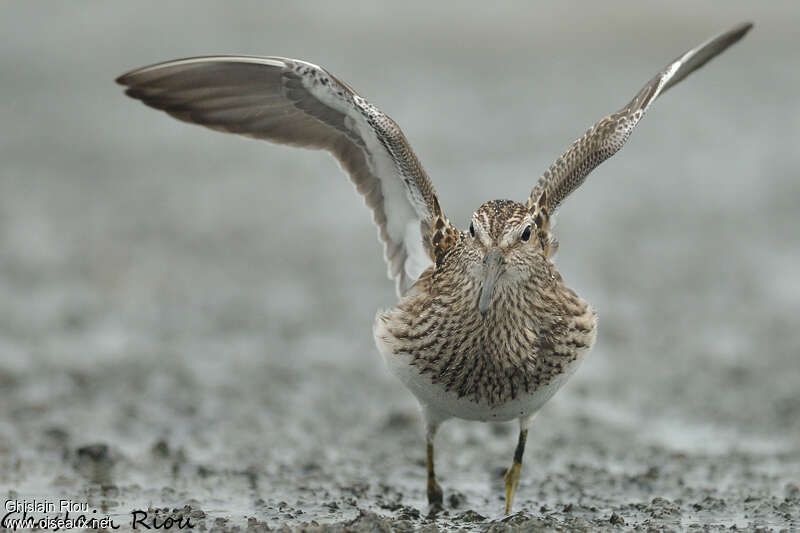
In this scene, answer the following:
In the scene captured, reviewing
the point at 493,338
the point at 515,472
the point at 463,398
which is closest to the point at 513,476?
Answer: the point at 515,472

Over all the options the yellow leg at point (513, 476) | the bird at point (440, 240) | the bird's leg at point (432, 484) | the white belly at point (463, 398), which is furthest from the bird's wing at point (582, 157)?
the bird's leg at point (432, 484)

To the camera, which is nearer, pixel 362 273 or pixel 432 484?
pixel 432 484

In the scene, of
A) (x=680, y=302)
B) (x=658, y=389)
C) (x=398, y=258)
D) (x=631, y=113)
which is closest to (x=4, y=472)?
(x=398, y=258)

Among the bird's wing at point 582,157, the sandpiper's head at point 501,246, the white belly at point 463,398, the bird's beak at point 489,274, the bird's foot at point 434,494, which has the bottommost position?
the bird's foot at point 434,494

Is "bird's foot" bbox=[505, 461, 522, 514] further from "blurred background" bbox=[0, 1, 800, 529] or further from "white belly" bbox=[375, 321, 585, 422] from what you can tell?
"white belly" bbox=[375, 321, 585, 422]

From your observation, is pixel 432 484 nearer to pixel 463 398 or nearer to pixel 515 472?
pixel 515 472

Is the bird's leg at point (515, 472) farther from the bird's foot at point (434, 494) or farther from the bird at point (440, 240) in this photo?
the bird's foot at point (434, 494)

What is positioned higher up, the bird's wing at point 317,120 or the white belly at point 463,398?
the bird's wing at point 317,120
